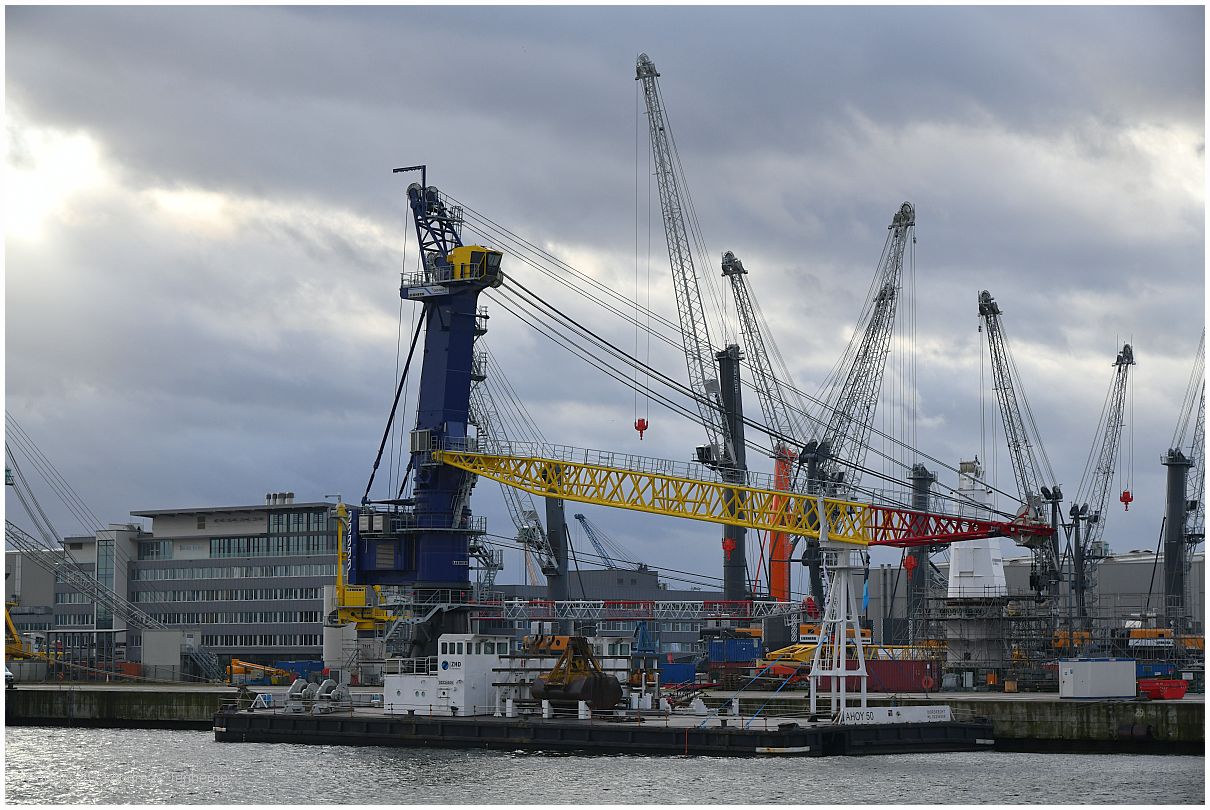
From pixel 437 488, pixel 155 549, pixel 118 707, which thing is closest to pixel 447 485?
pixel 437 488

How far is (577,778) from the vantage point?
6538 cm

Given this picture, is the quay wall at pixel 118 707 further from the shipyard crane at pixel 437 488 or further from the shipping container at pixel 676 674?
the shipping container at pixel 676 674

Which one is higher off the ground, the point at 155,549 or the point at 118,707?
the point at 155,549

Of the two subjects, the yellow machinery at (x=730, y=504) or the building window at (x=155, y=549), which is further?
the building window at (x=155, y=549)

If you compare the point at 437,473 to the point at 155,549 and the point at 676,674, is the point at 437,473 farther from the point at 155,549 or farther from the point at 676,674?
the point at 155,549

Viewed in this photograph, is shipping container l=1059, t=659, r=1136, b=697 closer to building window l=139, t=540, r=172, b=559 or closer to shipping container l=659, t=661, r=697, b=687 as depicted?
shipping container l=659, t=661, r=697, b=687

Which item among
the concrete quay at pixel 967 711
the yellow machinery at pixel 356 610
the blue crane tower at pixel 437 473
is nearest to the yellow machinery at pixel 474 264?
the blue crane tower at pixel 437 473

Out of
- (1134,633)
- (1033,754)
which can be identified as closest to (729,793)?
(1033,754)

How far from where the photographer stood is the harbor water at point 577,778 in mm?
59969

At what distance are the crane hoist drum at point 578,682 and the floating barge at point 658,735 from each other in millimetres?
1150

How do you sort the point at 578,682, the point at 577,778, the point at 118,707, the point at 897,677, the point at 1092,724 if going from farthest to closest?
the point at 118,707, the point at 897,677, the point at 578,682, the point at 1092,724, the point at 577,778

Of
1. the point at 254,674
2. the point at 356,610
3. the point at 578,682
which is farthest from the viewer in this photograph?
the point at 254,674

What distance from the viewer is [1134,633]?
127 m

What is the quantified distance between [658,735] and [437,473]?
30.4 metres
